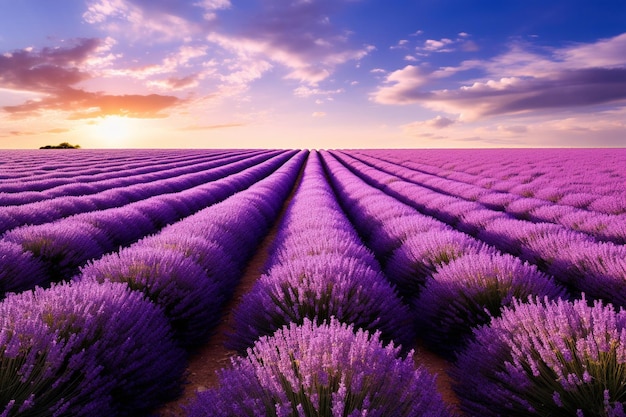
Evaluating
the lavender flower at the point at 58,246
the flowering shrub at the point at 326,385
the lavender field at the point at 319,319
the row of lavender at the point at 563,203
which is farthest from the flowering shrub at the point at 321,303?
the row of lavender at the point at 563,203

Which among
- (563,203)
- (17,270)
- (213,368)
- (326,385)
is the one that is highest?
(326,385)

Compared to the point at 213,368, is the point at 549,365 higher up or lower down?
higher up

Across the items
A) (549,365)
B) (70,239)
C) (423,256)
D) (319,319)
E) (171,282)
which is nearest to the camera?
(549,365)

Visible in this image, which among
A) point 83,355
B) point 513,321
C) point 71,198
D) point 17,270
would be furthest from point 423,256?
point 71,198

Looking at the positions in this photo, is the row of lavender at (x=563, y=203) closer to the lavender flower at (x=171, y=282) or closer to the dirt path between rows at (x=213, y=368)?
the dirt path between rows at (x=213, y=368)

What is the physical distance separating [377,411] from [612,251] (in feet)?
10.9

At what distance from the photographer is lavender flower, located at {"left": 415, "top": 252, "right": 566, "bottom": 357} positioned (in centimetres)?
295

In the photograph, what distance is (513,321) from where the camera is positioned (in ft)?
7.17

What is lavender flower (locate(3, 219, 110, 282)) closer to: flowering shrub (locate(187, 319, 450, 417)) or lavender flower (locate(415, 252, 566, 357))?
flowering shrub (locate(187, 319, 450, 417))

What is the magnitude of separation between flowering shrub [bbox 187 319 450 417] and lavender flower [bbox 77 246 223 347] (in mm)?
1601

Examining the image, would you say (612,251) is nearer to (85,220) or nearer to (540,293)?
(540,293)

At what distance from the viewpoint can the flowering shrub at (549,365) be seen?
1.69 metres

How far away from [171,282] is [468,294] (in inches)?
86.6

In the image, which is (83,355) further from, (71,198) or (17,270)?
(71,198)
